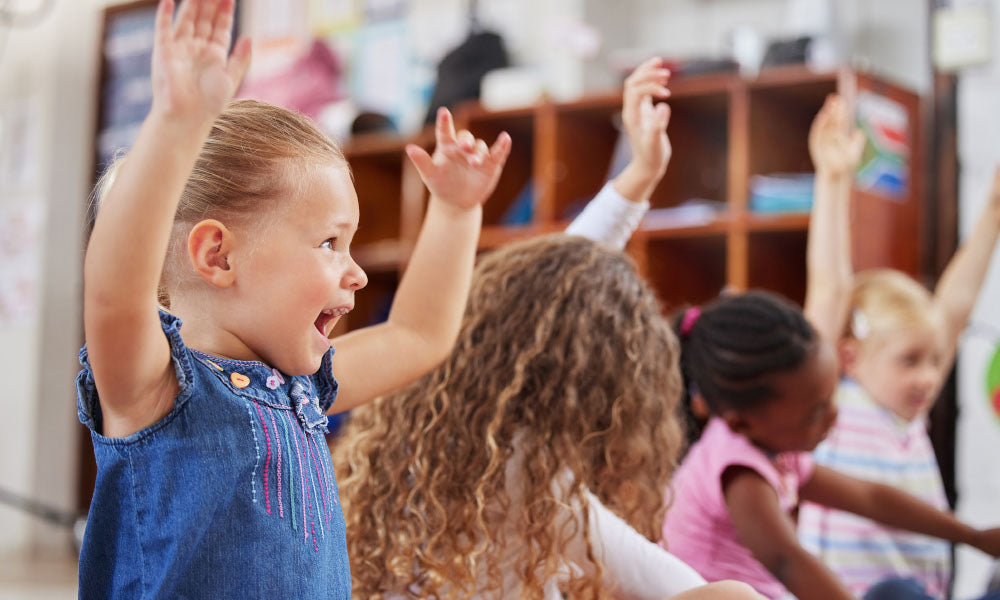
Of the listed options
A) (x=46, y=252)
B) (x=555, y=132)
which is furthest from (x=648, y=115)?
(x=46, y=252)

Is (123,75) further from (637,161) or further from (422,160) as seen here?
(422,160)

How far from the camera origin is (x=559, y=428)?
1177mm

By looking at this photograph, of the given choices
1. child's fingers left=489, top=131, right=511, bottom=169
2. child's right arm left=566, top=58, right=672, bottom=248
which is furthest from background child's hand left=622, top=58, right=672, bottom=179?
child's fingers left=489, top=131, right=511, bottom=169

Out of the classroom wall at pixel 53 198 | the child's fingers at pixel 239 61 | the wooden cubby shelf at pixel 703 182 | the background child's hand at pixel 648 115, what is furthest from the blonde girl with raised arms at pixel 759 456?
the classroom wall at pixel 53 198

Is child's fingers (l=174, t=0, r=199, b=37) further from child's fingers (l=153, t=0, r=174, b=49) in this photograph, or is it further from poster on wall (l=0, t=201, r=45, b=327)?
poster on wall (l=0, t=201, r=45, b=327)

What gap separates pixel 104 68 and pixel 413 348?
13.7ft

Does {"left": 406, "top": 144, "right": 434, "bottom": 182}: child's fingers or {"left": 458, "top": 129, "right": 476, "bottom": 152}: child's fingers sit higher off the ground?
{"left": 458, "top": 129, "right": 476, "bottom": 152}: child's fingers

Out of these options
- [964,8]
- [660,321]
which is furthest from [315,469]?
[964,8]

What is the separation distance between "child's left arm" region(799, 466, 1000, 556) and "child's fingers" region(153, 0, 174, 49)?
4.02 feet

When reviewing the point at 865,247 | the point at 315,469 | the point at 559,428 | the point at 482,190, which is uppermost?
the point at 482,190

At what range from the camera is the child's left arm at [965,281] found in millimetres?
2301

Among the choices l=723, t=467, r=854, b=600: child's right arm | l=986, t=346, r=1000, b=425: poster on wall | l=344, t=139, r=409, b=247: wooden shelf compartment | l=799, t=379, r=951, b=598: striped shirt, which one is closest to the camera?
l=723, t=467, r=854, b=600: child's right arm

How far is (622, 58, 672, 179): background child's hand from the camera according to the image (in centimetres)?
133

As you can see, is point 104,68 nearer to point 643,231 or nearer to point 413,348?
point 643,231
